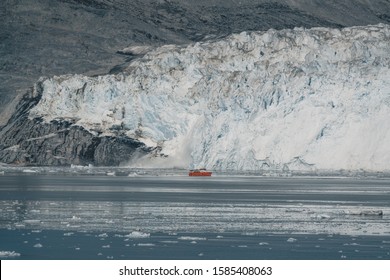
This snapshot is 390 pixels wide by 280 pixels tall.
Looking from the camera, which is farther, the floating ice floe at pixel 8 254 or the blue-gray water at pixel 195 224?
the blue-gray water at pixel 195 224

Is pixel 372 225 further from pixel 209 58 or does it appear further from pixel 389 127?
pixel 209 58

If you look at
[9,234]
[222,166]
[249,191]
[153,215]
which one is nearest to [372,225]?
[153,215]

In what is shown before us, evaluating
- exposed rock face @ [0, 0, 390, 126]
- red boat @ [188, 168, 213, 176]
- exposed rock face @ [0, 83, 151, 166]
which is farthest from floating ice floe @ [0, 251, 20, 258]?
exposed rock face @ [0, 0, 390, 126]

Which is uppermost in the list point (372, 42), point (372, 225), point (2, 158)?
point (372, 42)

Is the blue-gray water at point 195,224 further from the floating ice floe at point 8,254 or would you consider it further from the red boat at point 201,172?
the red boat at point 201,172

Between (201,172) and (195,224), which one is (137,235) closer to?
(195,224)

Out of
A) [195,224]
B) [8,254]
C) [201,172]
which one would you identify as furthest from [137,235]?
[201,172]

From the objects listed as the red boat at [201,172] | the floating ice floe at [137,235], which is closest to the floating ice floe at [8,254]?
the floating ice floe at [137,235]
